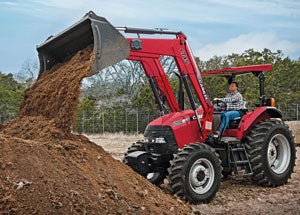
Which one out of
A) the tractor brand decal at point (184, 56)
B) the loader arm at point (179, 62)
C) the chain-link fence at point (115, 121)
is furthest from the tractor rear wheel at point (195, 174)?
the chain-link fence at point (115, 121)

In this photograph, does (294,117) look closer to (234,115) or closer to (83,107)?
(83,107)

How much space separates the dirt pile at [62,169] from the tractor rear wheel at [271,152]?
7.77 ft

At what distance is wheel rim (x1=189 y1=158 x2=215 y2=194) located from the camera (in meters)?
7.02

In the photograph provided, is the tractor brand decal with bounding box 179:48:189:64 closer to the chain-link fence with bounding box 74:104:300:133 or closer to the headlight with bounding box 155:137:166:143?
the headlight with bounding box 155:137:166:143

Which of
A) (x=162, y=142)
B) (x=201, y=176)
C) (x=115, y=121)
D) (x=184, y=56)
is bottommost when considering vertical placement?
(x=201, y=176)

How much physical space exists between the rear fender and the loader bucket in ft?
9.20

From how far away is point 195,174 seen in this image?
23.1 feet

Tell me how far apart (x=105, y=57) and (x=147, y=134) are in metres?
2.14

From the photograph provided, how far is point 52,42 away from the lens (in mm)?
7375

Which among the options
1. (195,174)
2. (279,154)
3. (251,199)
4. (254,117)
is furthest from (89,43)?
(279,154)

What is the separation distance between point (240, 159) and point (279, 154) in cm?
112

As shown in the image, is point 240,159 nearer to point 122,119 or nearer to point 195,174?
point 195,174

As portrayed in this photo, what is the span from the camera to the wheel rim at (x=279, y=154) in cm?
850

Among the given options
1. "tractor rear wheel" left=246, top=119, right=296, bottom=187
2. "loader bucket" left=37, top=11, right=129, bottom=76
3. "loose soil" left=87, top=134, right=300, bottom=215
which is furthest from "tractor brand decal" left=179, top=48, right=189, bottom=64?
"loose soil" left=87, top=134, right=300, bottom=215
